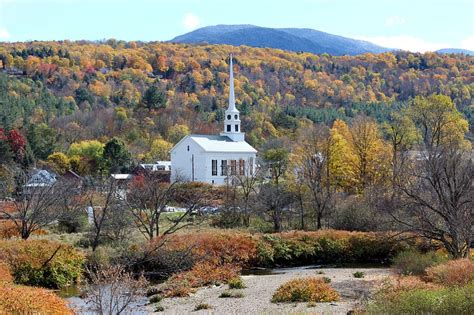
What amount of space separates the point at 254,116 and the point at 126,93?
24784 millimetres

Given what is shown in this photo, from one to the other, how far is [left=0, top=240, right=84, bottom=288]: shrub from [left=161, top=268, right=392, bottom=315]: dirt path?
19.9 feet

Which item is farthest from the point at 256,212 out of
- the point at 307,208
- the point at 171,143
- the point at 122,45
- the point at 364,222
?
the point at 122,45

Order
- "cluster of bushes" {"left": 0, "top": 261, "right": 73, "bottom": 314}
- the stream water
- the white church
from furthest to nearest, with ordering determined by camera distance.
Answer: the white church
the stream water
"cluster of bushes" {"left": 0, "top": 261, "right": 73, "bottom": 314}

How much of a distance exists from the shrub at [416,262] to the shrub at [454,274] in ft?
10.3

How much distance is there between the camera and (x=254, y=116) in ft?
314

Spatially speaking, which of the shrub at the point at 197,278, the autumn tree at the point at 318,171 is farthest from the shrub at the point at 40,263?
the autumn tree at the point at 318,171

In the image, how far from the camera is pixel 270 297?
961 inches

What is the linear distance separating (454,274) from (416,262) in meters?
7.26

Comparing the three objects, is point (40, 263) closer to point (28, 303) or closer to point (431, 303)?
point (28, 303)

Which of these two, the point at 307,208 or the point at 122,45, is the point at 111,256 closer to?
the point at 307,208

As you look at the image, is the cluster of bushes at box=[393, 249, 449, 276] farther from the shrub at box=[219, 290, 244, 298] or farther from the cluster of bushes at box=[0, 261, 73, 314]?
the cluster of bushes at box=[0, 261, 73, 314]

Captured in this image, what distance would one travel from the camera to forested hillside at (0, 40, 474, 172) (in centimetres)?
8644

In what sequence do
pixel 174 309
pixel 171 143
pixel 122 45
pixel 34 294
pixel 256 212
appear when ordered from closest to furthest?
pixel 34 294, pixel 174 309, pixel 256 212, pixel 171 143, pixel 122 45

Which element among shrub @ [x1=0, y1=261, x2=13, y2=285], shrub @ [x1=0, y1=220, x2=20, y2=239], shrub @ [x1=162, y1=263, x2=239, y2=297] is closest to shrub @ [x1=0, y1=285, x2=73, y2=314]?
shrub @ [x1=0, y1=261, x2=13, y2=285]
